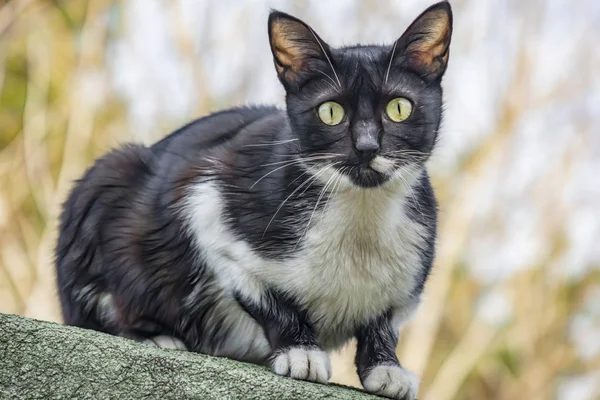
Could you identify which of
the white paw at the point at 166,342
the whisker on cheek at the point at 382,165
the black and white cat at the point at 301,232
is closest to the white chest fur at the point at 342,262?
the black and white cat at the point at 301,232

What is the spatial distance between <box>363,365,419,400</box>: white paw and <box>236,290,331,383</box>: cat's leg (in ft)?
0.50

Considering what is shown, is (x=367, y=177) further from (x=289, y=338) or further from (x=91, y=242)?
(x=91, y=242)

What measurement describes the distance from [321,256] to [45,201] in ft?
21.1

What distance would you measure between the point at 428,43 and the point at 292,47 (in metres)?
0.38

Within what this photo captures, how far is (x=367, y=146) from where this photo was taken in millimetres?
2133

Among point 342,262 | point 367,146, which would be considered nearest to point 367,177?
point 367,146

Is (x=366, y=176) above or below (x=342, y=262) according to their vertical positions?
above

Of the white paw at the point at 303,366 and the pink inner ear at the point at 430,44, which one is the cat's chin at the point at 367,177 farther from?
the white paw at the point at 303,366

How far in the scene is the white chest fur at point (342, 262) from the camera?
7.57 ft

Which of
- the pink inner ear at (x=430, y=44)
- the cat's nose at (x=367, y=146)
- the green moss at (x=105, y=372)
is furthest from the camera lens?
the pink inner ear at (x=430, y=44)

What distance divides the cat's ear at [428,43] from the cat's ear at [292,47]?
22cm

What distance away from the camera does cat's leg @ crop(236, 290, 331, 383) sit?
2188 millimetres

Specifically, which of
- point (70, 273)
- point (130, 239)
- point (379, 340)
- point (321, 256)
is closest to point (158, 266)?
point (130, 239)

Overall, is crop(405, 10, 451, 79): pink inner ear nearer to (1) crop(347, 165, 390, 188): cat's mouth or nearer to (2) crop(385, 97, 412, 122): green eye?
(2) crop(385, 97, 412, 122): green eye
